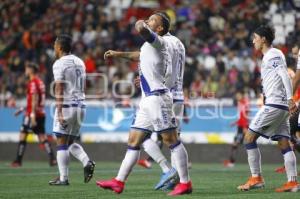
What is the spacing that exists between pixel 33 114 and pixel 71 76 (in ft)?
23.2

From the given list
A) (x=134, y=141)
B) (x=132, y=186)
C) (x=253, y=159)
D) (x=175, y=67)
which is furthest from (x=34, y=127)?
(x=134, y=141)

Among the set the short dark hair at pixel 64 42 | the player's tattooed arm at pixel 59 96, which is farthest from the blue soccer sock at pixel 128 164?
the short dark hair at pixel 64 42

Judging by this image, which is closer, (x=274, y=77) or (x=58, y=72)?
(x=274, y=77)

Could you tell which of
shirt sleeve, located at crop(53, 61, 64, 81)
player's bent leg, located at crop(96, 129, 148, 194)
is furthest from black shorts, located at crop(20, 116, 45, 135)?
player's bent leg, located at crop(96, 129, 148, 194)

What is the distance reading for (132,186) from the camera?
14.2 m

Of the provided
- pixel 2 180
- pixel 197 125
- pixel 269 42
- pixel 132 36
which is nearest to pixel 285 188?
pixel 269 42

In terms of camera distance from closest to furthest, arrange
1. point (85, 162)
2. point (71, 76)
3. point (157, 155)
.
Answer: point (157, 155), point (85, 162), point (71, 76)

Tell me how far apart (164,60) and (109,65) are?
51.5ft

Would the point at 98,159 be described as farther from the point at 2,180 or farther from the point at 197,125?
the point at 2,180

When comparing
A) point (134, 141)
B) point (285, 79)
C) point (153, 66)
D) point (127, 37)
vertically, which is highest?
point (127, 37)

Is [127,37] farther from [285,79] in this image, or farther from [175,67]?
[285,79]

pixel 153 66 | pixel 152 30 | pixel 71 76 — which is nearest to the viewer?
pixel 153 66

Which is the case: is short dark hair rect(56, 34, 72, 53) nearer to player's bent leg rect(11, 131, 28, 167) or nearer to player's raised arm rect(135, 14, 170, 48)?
player's raised arm rect(135, 14, 170, 48)

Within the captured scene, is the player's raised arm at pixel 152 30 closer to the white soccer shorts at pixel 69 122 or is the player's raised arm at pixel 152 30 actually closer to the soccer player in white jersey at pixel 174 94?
the soccer player in white jersey at pixel 174 94
